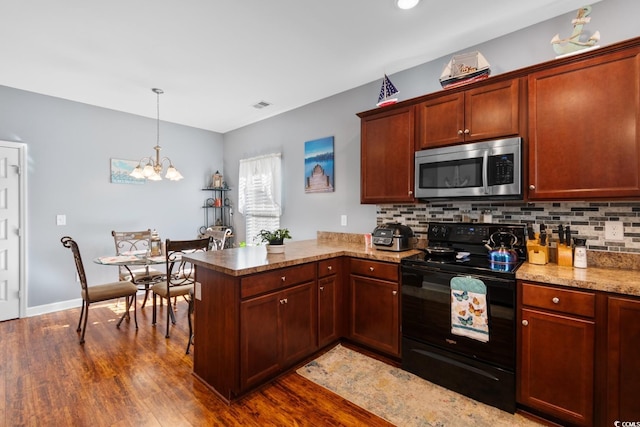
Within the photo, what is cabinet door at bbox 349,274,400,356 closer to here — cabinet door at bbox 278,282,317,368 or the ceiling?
cabinet door at bbox 278,282,317,368

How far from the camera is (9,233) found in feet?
11.5

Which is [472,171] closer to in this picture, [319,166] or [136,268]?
[319,166]

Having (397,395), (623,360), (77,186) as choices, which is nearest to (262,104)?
(77,186)

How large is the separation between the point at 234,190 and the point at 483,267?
4248 millimetres

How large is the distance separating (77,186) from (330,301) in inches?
147

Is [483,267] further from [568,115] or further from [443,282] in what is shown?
[568,115]

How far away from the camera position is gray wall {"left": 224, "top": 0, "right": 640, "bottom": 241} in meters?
2.08

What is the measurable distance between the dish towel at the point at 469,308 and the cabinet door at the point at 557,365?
0.22 meters

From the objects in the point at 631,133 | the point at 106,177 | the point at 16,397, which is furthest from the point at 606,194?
the point at 106,177

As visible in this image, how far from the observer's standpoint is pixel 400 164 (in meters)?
2.76

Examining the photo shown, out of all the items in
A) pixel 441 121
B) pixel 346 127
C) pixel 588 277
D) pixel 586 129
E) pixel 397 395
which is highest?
pixel 346 127

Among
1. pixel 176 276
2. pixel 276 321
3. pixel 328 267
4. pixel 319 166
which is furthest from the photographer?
pixel 319 166

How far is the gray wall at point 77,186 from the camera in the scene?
363cm

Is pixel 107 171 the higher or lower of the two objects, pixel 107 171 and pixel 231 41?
the lower
